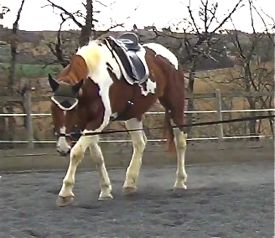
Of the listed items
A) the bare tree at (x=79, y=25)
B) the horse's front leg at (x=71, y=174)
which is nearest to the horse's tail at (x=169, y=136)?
the horse's front leg at (x=71, y=174)

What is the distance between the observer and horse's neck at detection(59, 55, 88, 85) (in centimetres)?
580

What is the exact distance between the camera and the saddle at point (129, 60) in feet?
20.6

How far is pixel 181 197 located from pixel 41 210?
56.1 inches

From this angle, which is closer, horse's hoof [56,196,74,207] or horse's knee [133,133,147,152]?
horse's hoof [56,196,74,207]

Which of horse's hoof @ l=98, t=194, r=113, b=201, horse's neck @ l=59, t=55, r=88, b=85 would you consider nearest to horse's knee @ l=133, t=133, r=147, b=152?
horse's hoof @ l=98, t=194, r=113, b=201

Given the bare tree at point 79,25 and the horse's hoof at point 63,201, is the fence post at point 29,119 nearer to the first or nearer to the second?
the bare tree at point 79,25

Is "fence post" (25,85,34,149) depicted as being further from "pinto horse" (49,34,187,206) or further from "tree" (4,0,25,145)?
"pinto horse" (49,34,187,206)

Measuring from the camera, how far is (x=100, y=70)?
19.7 feet

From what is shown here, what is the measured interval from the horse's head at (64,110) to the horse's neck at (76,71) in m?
0.13

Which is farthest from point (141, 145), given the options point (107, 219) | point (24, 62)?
point (24, 62)

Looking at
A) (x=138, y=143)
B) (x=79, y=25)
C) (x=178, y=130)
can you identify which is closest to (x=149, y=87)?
(x=138, y=143)

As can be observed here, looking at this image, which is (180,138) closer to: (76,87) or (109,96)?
(109,96)

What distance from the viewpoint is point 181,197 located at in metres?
6.19

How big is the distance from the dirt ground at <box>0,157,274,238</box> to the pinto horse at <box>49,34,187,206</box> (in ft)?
1.16
